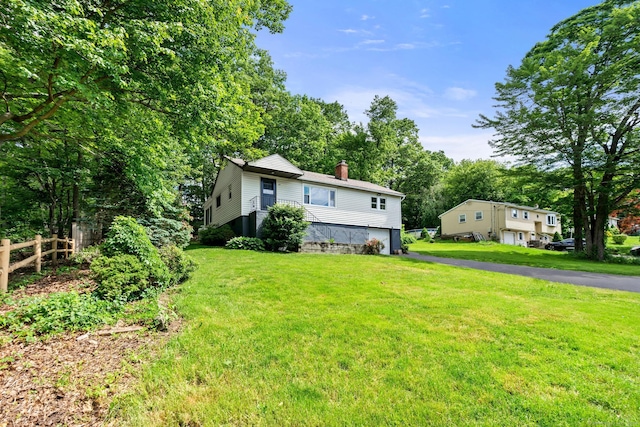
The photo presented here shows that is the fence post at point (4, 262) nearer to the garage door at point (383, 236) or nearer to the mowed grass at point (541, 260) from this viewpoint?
the garage door at point (383, 236)

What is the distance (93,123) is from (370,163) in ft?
93.3

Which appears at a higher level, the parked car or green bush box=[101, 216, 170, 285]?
green bush box=[101, 216, 170, 285]

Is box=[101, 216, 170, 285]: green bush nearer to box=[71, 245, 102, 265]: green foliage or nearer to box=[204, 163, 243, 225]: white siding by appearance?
box=[71, 245, 102, 265]: green foliage

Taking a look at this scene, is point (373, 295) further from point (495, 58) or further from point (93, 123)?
point (495, 58)

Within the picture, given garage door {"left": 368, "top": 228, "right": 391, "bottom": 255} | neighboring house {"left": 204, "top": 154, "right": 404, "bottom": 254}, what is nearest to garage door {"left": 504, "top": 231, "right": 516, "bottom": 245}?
neighboring house {"left": 204, "top": 154, "right": 404, "bottom": 254}

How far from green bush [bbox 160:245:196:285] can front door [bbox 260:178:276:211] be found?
31.7 feet

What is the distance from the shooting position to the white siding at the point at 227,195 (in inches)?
695

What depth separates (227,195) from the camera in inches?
783

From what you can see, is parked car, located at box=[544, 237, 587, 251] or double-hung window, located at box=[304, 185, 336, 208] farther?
parked car, located at box=[544, 237, 587, 251]

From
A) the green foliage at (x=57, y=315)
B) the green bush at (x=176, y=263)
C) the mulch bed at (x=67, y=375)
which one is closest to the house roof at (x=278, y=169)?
the green bush at (x=176, y=263)

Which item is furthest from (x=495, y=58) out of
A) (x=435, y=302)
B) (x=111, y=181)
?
(x=111, y=181)

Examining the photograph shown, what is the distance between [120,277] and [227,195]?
1462cm

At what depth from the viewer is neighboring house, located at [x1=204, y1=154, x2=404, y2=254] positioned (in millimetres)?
17141

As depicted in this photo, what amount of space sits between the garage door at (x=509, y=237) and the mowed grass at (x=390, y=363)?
98.9 feet
